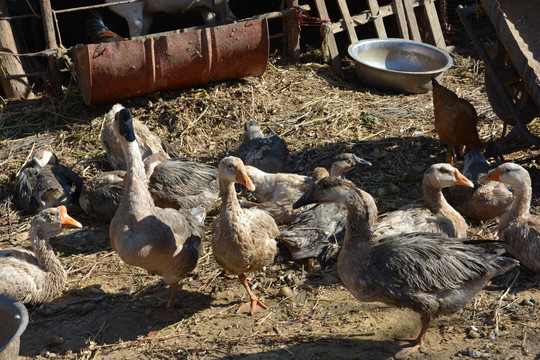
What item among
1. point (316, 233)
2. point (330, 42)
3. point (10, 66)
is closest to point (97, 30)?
point (10, 66)

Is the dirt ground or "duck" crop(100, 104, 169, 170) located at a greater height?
"duck" crop(100, 104, 169, 170)

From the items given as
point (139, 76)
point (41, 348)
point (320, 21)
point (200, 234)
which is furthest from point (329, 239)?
point (320, 21)

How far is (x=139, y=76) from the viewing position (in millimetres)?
7758

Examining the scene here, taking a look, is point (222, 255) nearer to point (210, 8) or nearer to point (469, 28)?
point (469, 28)

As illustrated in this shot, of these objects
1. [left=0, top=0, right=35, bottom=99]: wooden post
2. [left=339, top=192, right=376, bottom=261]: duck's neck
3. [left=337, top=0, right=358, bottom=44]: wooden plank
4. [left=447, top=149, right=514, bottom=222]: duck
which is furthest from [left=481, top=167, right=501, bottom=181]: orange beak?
[left=0, top=0, right=35, bottom=99]: wooden post

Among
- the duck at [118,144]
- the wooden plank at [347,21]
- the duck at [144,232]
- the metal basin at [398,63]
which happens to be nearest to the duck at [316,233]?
the duck at [144,232]

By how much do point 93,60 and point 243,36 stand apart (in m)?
1.97

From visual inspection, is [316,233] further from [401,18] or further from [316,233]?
[401,18]

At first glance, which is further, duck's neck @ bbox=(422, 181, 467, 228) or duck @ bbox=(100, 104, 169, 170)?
duck @ bbox=(100, 104, 169, 170)

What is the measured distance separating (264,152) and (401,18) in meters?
4.40

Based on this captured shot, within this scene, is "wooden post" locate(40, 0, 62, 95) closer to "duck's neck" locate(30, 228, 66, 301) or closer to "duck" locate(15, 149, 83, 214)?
"duck" locate(15, 149, 83, 214)

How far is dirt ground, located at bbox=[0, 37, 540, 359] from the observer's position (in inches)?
183

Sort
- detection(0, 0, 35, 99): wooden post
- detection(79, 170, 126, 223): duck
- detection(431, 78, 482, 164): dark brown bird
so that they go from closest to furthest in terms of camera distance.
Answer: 1. detection(79, 170, 126, 223): duck
2. detection(431, 78, 482, 164): dark brown bird
3. detection(0, 0, 35, 99): wooden post

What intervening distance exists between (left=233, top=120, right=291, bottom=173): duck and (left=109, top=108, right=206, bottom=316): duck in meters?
2.10
